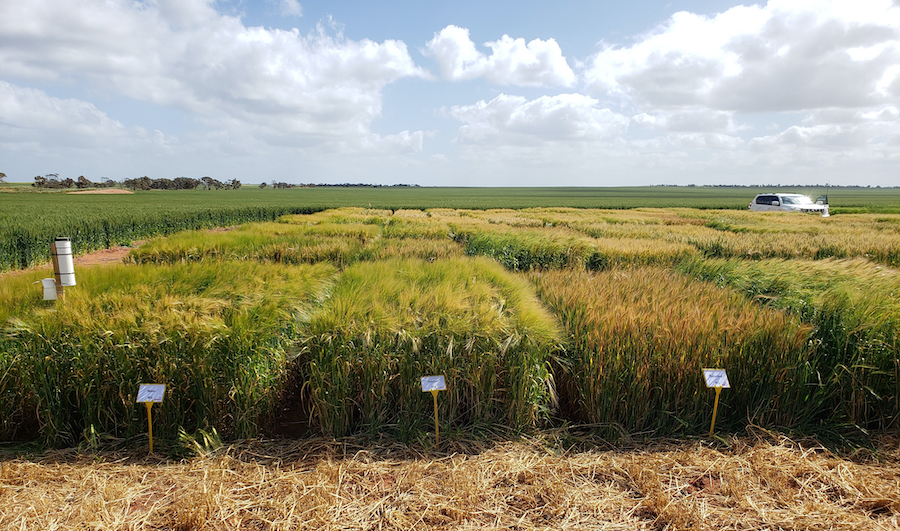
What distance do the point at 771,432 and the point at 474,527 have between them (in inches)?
101

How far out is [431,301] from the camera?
397 centimetres

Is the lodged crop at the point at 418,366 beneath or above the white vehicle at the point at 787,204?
beneath

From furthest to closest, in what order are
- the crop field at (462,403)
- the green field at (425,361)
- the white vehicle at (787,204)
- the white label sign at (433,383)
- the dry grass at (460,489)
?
the white vehicle at (787,204) → the green field at (425,361) → the white label sign at (433,383) → the crop field at (462,403) → the dry grass at (460,489)

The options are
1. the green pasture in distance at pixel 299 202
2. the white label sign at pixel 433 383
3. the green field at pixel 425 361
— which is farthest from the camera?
the green pasture in distance at pixel 299 202

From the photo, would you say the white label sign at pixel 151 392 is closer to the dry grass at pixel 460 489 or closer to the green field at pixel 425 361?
the green field at pixel 425 361

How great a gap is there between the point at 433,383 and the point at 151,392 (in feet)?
6.37

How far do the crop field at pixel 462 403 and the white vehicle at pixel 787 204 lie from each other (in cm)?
2895

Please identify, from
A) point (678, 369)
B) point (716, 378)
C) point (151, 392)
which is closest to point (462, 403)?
point (678, 369)

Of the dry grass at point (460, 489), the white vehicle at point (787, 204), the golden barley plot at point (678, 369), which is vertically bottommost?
the dry grass at point (460, 489)

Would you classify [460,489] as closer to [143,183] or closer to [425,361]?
[425,361]

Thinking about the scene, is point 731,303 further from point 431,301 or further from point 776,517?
point 431,301

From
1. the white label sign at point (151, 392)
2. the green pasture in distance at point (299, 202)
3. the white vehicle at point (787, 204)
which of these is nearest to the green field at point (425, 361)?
the white label sign at point (151, 392)

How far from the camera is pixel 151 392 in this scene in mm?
2938

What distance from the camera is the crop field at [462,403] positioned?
256 centimetres
